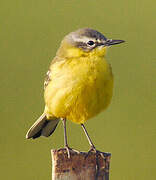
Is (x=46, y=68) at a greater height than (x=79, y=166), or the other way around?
(x=46, y=68)

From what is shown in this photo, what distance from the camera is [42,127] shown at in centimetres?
724

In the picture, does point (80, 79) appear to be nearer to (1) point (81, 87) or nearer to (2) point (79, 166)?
(1) point (81, 87)

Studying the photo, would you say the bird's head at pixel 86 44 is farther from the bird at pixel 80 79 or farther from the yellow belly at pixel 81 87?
the yellow belly at pixel 81 87

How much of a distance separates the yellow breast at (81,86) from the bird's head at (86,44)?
98 mm

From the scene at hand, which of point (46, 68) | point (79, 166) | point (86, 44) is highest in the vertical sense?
point (46, 68)

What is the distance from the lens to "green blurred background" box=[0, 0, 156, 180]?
7809mm

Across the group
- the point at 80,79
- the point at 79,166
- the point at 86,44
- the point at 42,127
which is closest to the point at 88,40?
the point at 86,44

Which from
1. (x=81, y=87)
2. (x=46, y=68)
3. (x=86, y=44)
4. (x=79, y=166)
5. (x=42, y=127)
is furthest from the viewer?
(x=46, y=68)

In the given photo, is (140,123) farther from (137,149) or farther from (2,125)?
(2,125)

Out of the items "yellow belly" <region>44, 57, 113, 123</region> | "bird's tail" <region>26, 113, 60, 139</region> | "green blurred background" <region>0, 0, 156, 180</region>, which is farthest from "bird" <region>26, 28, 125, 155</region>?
"green blurred background" <region>0, 0, 156, 180</region>

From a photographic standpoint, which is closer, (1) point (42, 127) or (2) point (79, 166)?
(2) point (79, 166)

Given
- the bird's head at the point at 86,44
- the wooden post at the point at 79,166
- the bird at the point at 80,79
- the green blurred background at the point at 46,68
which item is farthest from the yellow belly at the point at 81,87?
the green blurred background at the point at 46,68

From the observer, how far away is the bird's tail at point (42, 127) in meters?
7.21

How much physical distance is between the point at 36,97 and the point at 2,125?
564mm
